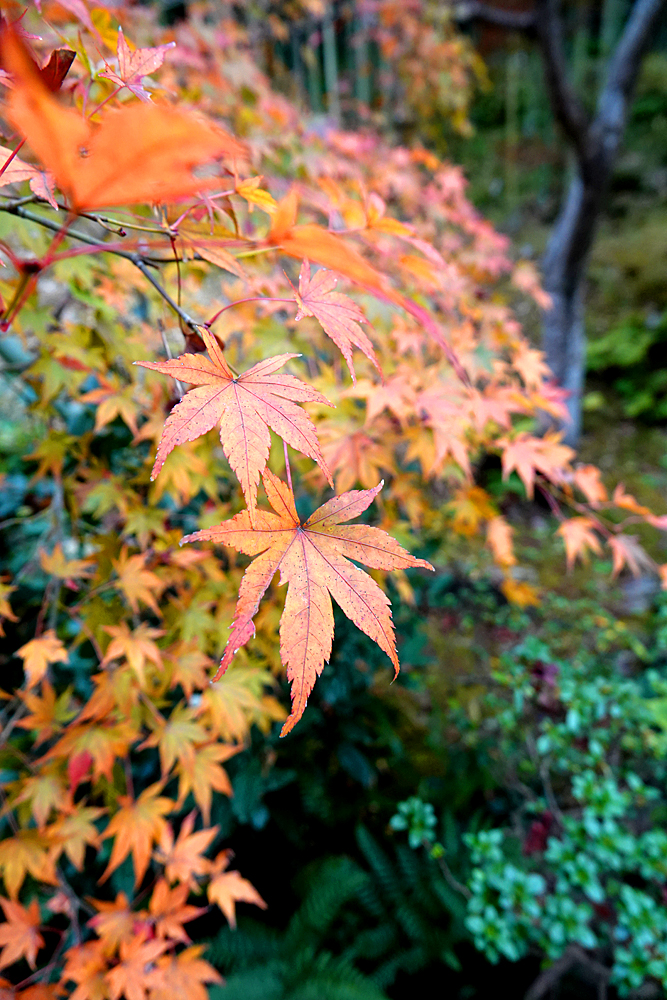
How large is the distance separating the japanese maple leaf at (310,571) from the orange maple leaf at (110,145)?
10.9 inches

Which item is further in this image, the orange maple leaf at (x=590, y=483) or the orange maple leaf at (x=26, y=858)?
the orange maple leaf at (x=590, y=483)

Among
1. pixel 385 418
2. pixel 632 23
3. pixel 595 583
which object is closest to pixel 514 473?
pixel 595 583

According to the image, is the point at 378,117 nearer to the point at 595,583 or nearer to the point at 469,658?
the point at 595,583

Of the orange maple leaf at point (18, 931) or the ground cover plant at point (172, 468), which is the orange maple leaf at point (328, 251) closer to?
the ground cover plant at point (172, 468)

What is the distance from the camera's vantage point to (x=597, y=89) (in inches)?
238

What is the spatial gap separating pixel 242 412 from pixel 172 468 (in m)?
0.56

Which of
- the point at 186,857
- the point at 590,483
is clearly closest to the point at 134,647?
the point at 186,857

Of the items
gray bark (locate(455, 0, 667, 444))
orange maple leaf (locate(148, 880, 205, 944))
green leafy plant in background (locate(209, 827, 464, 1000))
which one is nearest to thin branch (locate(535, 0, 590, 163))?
gray bark (locate(455, 0, 667, 444))

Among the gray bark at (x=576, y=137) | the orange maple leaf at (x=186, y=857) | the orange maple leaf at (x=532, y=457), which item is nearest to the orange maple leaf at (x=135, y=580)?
the orange maple leaf at (x=186, y=857)

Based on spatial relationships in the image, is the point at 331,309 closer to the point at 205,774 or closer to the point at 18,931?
the point at 205,774

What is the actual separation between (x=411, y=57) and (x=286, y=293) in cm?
402

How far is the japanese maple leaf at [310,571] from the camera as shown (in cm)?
45

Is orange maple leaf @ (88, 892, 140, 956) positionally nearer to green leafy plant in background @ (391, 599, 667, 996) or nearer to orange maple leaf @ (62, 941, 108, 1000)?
orange maple leaf @ (62, 941, 108, 1000)

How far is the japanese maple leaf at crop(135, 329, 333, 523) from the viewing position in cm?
46
